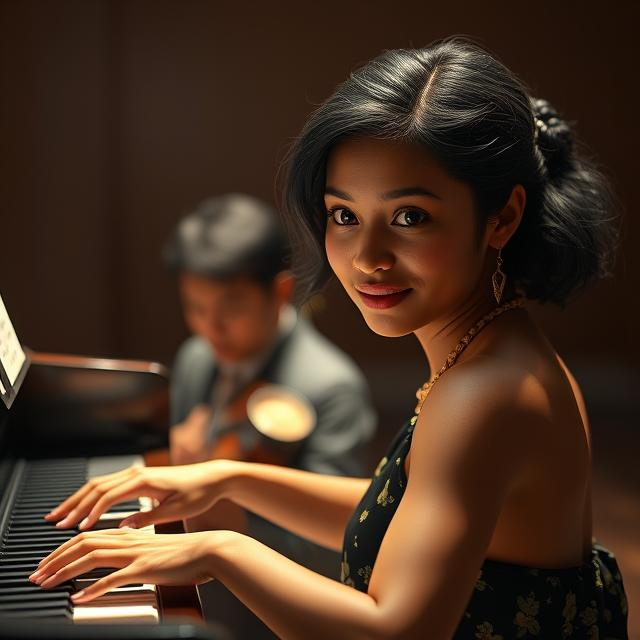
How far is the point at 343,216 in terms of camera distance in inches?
57.1

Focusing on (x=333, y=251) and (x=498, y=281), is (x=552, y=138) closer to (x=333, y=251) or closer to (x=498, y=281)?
(x=498, y=281)

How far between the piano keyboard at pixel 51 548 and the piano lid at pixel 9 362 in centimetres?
20

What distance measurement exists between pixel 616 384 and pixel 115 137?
3.78 m

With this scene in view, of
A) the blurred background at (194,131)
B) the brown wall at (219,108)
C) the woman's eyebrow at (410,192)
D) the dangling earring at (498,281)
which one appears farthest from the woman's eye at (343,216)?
the brown wall at (219,108)

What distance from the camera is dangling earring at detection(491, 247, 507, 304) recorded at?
1.46 m

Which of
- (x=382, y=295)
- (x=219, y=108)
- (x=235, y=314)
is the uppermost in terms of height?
(x=219, y=108)

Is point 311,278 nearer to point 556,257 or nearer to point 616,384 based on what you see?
point 556,257

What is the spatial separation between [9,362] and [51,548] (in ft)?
→ 1.15

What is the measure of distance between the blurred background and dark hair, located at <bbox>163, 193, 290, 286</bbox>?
2.64 meters

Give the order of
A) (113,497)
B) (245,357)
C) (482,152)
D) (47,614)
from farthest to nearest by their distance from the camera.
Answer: (245,357)
(113,497)
(482,152)
(47,614)

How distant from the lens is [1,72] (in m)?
5.47

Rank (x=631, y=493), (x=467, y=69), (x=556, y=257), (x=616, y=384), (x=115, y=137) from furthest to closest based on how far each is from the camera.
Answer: (x=616, y=384) → (x=115, y=137) → (x=631, y=493) → (x=556, y=257) → (x=467, y=69)

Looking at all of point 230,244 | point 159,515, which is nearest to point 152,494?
point 159,515

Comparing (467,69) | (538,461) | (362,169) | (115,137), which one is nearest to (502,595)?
(538,461)
